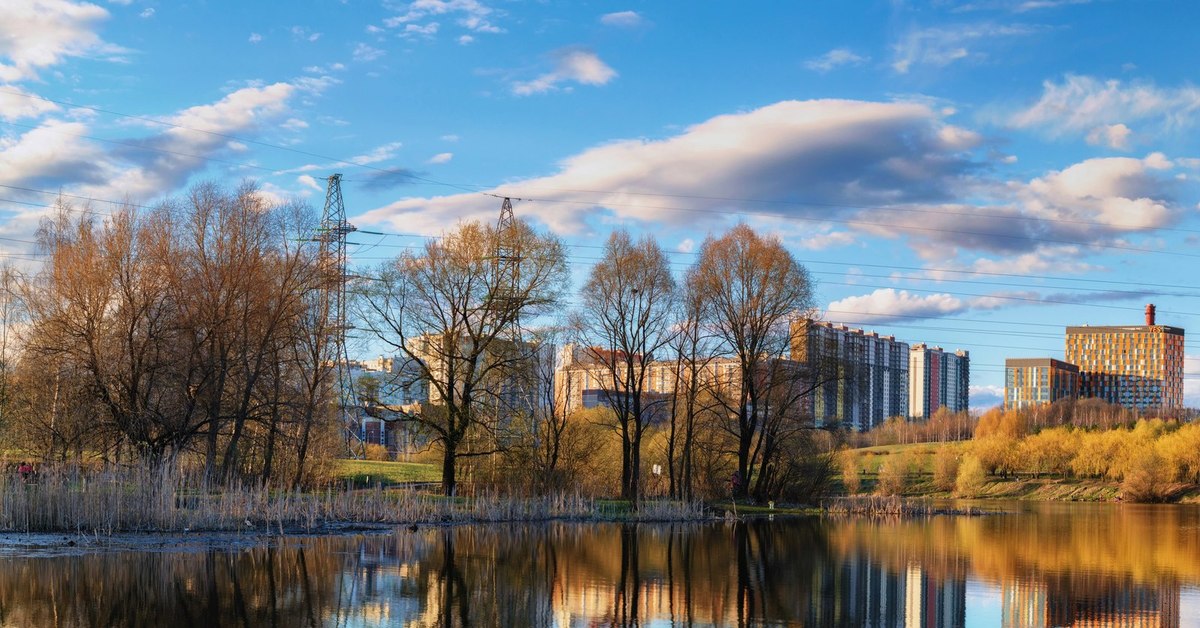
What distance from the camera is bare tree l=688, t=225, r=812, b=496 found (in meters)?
53.1

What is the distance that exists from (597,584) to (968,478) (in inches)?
2877

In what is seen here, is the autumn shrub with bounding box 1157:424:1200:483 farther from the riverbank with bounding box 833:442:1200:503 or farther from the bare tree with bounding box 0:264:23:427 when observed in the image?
the bare tree with bounding box 0:264:23:427

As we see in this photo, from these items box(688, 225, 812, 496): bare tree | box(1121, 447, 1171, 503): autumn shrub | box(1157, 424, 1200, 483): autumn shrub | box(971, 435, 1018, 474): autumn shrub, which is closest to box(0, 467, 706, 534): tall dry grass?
box(688, 225, 812, 496): bare tree

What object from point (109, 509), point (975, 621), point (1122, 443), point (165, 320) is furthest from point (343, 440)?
point (1122, 443)

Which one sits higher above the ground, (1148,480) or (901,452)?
(901,452)

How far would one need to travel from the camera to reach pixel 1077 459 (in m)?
97.3

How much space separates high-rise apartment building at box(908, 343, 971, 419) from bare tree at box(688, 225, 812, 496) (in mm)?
136576

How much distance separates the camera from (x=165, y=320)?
39.1m

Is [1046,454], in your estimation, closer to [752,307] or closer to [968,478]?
[968,478]

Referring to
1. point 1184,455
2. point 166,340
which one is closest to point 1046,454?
point 1184,455

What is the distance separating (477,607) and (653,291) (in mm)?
35951

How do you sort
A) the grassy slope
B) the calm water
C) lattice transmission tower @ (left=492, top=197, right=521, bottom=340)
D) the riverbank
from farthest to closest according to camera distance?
the grassy slope, the riverbank, lattice transmission tower @ (left=492, top=197, right=521, bottom=340), the calm water

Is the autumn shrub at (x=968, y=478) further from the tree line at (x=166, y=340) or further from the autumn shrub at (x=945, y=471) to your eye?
the tree line at (x=166, y=340)

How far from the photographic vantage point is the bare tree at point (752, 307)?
5312 cm
